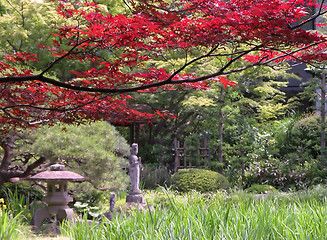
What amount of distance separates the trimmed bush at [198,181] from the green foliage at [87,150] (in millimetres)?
2094

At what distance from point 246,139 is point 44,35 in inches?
254

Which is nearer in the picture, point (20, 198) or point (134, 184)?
point (20, 198)

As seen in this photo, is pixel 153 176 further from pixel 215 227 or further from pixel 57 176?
pixel 215 227

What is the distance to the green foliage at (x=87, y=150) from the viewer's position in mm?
7301

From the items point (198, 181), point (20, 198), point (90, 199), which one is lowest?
point (90, 199)

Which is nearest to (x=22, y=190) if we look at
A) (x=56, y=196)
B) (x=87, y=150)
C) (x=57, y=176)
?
(x=56, y=196)

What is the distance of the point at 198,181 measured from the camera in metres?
10.3

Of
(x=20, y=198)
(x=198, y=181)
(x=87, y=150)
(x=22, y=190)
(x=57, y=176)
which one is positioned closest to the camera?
(x=57, y=176)

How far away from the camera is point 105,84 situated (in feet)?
12.1

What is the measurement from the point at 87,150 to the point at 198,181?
A: 370 centimetres

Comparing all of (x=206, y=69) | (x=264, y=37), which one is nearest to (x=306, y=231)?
(x=264, y=37)

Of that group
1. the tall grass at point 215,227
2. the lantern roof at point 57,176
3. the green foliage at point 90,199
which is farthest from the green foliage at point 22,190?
the tall grass at point 215,227

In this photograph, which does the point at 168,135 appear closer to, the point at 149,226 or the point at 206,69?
the point at 206,69

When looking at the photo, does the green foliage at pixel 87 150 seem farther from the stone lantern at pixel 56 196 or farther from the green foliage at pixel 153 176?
the green foliage at pixel 153 176
